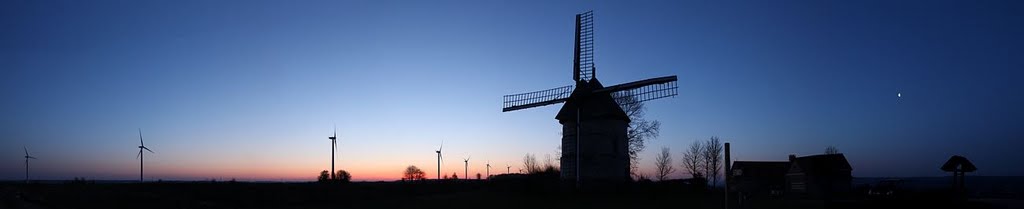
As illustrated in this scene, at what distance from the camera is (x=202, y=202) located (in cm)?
5162

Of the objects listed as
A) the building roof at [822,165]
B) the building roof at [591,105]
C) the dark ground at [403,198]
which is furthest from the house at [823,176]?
the building roof at [591,105]

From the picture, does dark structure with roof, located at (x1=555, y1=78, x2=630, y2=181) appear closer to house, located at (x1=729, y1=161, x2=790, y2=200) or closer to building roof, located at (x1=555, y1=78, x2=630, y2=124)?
building roof, located at (x1=555, y1=78, x2=630, y2=124)

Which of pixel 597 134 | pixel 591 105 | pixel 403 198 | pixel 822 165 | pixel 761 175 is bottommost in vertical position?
pixel 761 175

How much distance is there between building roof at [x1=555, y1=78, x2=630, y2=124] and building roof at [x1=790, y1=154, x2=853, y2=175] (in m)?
32.7

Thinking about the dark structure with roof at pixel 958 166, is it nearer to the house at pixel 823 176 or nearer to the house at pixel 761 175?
the house at pixel 823 176

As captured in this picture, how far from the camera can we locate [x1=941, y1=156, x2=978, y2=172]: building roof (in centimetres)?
4256

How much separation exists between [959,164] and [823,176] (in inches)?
978

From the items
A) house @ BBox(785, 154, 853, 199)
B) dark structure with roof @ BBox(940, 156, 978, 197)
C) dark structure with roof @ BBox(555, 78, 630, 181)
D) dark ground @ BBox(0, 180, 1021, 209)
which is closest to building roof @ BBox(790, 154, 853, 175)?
house @ BBox(785, 154, 853, 199)

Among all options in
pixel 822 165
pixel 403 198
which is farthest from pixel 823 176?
pixel 403 198

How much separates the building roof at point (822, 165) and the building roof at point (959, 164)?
24023mm

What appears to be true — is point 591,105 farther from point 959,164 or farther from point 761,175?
point 761,175

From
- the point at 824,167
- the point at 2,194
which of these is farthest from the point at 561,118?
the point at 2,194

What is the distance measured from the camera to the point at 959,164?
141 feet

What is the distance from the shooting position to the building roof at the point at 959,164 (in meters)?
42.6
